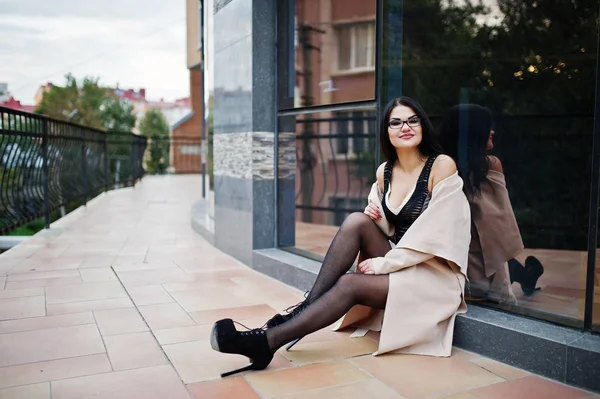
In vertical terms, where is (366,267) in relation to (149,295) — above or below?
above

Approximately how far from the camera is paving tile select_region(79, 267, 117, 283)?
4070mm

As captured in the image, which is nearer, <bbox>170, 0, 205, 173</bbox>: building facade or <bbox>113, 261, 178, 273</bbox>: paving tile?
<bbox>113, 261, 178, 273</bbox>: paving tile

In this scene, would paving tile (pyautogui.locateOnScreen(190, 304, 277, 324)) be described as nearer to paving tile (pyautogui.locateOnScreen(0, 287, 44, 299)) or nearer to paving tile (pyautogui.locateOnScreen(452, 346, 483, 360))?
paving tile (pyautogui.locateOnScreen(452, 346, 483, 360))

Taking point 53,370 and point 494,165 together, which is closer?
point 53,370

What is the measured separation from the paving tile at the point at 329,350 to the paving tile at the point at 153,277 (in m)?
1.60

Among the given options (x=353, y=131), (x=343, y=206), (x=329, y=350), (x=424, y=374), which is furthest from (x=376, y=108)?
(x=343, y=206)

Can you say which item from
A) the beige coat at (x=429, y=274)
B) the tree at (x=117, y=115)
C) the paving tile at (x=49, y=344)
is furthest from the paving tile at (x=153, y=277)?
the tree at (x=117, y=115)

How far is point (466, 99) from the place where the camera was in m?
5.91

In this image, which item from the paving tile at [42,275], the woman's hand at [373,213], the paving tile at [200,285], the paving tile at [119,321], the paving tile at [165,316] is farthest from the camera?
the paving tile at [42,275]

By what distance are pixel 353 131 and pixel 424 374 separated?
4.54 meters

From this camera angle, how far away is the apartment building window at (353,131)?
6223mm

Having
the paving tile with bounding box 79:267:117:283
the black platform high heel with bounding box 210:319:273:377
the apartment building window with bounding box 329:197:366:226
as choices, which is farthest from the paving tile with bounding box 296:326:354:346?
the apartment building window with bounding box 329:197:366:226

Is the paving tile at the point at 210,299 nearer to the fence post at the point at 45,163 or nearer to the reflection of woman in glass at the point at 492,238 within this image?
the reflection of woman in glass at the point at 492,238

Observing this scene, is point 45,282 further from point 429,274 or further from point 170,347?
point 429,274
